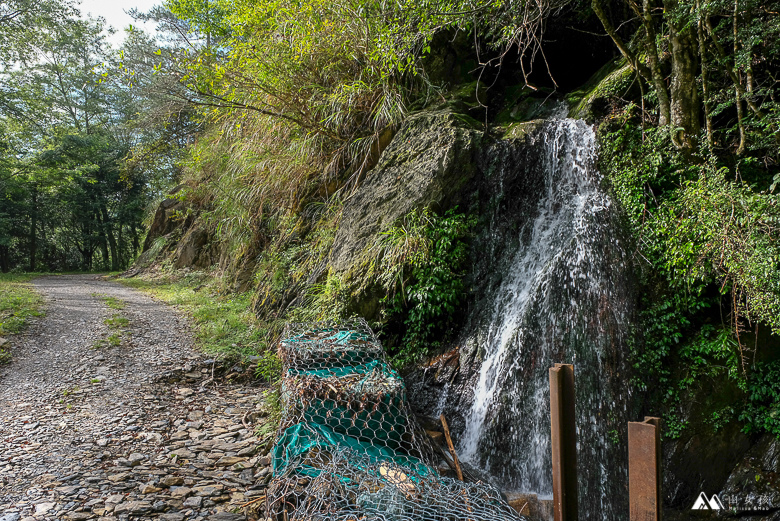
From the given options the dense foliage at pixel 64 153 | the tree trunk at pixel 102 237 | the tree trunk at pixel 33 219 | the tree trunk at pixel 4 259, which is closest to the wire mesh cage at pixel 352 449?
the dense foliage at pixel 64 153

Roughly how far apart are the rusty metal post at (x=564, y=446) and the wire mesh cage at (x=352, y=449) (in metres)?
0.64

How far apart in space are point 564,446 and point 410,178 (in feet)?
13.3

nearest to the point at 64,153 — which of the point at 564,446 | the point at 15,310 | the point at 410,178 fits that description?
the point at 15,310

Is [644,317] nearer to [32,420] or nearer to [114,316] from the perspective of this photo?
[32,420]

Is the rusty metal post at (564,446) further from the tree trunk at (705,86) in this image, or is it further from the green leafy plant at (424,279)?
the tree trunk at (705,86)

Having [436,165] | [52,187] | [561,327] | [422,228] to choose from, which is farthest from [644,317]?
[52,187]

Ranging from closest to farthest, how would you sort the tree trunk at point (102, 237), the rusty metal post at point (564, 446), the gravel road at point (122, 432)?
the rusty metal post at point (564, 446)
the gravel road at point (122, 432)
the tree trunk at point (102, 237)

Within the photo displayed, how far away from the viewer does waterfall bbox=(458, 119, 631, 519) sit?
3.39 m

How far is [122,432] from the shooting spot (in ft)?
11.8

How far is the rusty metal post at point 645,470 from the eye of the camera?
1215 millimetres

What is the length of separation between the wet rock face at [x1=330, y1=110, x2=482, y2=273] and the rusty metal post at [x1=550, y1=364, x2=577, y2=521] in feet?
11.5

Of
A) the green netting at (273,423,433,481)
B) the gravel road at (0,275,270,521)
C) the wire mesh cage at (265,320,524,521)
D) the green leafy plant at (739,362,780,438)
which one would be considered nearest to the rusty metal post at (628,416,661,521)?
the wire mesh cage at (265,320,524,521)

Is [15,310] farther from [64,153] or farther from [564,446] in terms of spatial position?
[64,153]

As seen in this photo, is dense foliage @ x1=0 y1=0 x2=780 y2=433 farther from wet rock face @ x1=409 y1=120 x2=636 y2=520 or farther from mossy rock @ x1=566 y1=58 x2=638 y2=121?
wet rock face @ x1=409 y1=120 x2=636 y2=520
